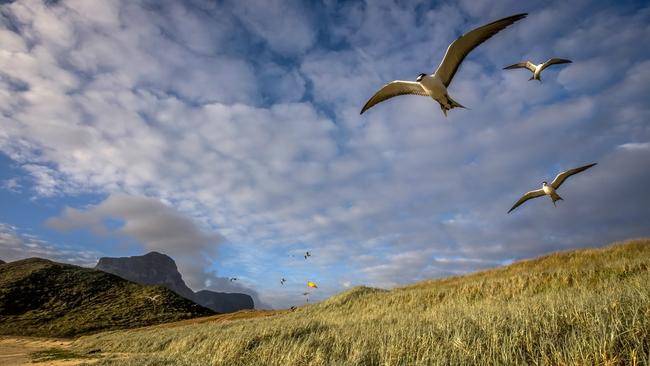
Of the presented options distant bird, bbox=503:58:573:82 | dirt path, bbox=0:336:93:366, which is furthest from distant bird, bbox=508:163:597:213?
dirt path, bbox=0:336:93:366

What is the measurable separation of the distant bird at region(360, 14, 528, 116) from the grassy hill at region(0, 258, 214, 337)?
41660mm

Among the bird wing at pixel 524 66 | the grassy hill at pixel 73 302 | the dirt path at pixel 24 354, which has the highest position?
the bird wing at pixel 524 66

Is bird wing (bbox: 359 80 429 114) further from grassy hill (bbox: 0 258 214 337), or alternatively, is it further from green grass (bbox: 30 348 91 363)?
grassy hill (bbox: 0 258 214 337)

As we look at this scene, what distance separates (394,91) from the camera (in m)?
13.6

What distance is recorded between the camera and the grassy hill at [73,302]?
46219 mm

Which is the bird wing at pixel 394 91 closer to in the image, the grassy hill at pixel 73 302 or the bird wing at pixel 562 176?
the bird wing at pixel 562 176

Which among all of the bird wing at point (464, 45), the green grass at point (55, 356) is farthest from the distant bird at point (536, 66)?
the green grass at point (55, 356)

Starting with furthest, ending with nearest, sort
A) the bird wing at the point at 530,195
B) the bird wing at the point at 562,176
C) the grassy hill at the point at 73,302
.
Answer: the grassy hill at the point at 73,302
the bird wing at the point at 530,195
the bird wing at the point at 562,176

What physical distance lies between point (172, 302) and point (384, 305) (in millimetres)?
41370

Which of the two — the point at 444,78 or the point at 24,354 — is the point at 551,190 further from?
the point at 24,354

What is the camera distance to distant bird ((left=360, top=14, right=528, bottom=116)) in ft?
35.6

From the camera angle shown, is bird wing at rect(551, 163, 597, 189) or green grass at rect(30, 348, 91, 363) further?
bird wing at rect(551, 163, 597, 189)

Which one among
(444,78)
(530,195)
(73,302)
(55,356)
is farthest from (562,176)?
(73,302)

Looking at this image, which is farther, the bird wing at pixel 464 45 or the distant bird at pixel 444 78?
the distant bird at pixel 444 78
